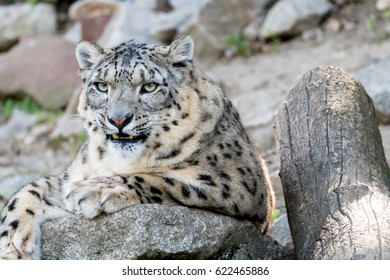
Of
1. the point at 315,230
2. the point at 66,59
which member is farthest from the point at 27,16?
the point at 315,230

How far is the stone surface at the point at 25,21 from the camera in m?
14.8

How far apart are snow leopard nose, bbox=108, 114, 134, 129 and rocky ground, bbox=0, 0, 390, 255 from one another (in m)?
4.28

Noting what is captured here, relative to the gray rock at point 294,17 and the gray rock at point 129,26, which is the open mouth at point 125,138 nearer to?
the gray rock at point 129,26

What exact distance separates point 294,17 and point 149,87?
7.35m

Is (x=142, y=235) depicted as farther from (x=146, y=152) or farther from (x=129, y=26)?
(x=129, y=26)

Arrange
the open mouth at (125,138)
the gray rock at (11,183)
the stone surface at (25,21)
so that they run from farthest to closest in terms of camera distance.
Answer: the stone surface at (25,21)
the gray rock at (11,183)
the open mouth at (125,138)

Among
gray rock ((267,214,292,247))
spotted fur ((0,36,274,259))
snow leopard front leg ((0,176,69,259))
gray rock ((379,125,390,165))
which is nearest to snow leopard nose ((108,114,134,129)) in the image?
spotted fur ((0,36,274,259))

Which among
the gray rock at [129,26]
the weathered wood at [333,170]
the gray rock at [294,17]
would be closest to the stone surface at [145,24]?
the gray rock at [129,26]

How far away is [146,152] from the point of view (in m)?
5.17

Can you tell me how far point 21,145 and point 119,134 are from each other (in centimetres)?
702

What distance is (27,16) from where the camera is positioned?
49.1 ft

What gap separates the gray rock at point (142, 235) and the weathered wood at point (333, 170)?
53 centimetres

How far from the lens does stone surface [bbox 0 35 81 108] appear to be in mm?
13023
